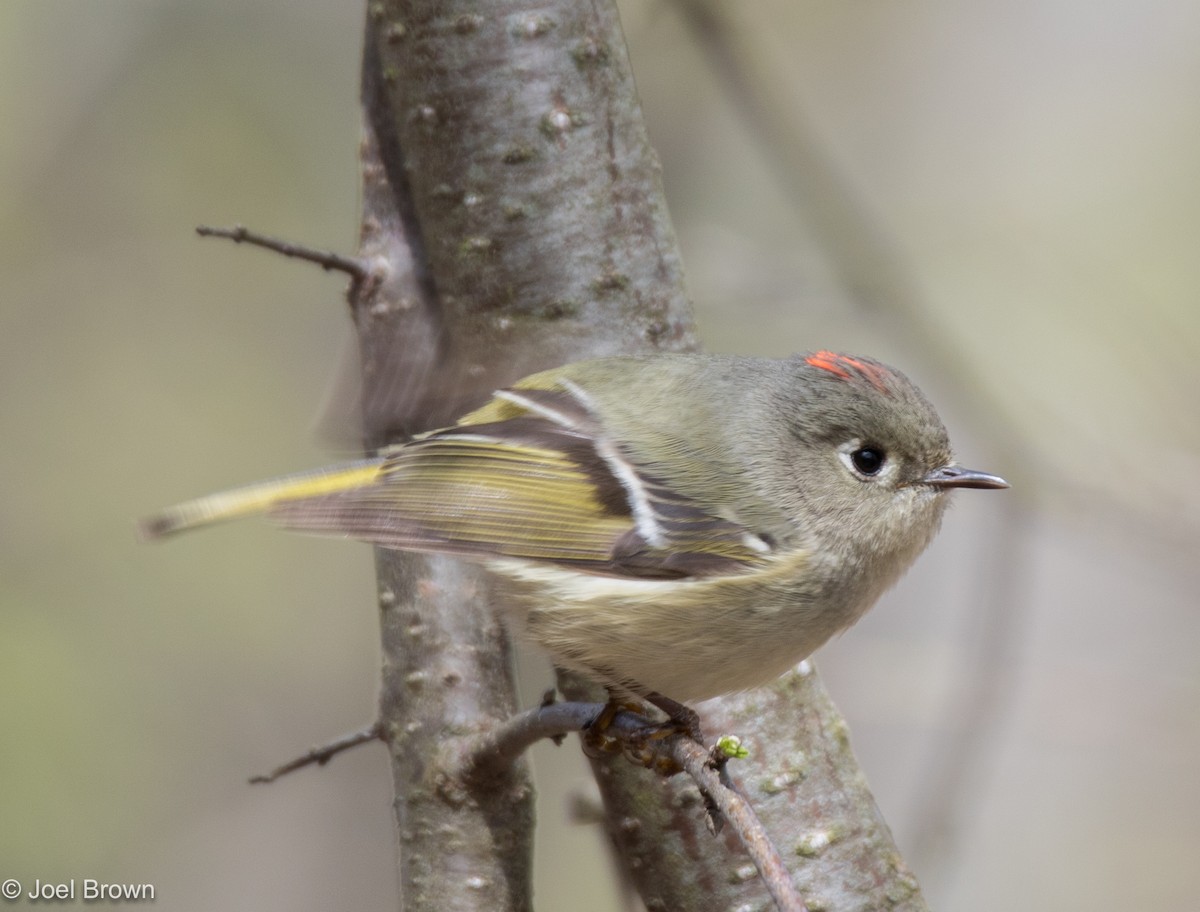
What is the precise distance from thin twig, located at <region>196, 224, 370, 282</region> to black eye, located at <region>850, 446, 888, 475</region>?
838 millimetres

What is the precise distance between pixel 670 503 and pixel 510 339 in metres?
0.39

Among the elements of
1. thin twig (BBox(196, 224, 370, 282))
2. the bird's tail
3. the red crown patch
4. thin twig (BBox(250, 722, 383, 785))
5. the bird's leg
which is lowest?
thin twig (BBox(250, 722, 383, 785))

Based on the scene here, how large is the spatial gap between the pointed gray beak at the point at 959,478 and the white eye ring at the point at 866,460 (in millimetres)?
62

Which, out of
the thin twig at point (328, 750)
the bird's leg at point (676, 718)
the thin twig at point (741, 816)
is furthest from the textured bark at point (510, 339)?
the thin twig at point (741, 816)

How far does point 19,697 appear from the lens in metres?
3.24

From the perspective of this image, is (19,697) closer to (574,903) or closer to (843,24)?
(574,903)

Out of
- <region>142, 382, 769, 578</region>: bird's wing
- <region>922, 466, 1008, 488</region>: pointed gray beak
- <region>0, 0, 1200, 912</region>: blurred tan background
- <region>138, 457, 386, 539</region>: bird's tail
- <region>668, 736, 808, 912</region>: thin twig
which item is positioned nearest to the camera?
<region>668, 736, 808, 912</region>: thin twig

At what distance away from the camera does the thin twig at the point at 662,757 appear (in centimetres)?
111

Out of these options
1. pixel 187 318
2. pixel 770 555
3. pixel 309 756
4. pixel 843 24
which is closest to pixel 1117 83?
pixel 843 24

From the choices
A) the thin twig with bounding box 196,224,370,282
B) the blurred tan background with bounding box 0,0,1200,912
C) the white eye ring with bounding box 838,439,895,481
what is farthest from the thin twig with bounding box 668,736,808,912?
the blurred tan background with bounding box 0,0,1200,912

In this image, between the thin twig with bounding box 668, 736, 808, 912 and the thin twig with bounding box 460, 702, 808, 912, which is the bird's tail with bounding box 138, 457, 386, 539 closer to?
the thin twig with bounding box 460, 702, 808, 912

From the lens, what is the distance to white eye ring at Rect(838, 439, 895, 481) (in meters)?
1.82

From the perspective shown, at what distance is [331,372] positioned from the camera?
Answer: 10.8 feet

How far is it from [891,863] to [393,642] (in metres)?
0.82
